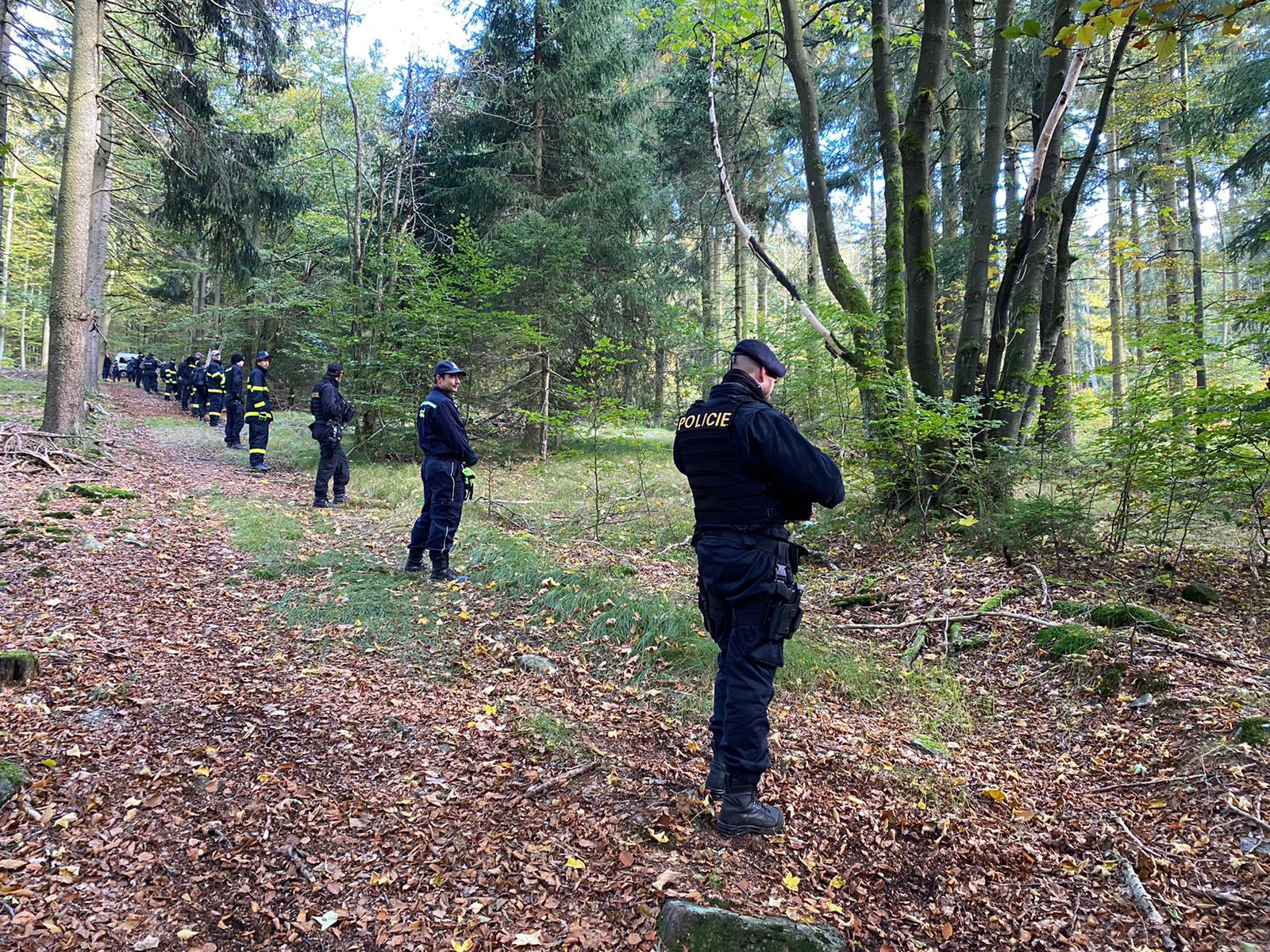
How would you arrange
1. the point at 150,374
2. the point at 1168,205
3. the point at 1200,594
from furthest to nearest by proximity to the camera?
1. the point at 150,374
2. the point at 1168,205
3. the point at 1200,594

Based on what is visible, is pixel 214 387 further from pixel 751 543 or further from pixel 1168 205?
pixel 1168 205

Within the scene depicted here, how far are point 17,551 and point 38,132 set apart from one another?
1590cm

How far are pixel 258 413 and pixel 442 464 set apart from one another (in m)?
7.38

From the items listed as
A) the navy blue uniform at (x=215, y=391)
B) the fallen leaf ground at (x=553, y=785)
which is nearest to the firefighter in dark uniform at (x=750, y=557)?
the fallen leaf ground at (x=553, y=785)

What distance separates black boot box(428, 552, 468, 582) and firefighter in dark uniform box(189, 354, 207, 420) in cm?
1806

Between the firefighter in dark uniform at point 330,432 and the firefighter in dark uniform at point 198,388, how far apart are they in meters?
13.3

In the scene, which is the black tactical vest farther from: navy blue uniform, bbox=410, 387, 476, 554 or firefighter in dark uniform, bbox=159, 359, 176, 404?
firefighter in dark uniform, bbox=159, 359, 176, 404

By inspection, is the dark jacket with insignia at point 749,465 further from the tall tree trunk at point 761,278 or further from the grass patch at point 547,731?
the tall tree trunk at point 761,278

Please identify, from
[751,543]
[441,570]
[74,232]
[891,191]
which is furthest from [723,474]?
[74,232]

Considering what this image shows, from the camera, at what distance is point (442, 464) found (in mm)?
6801

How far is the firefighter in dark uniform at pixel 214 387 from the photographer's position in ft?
57.8

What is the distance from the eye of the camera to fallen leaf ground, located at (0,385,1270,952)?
2.74m

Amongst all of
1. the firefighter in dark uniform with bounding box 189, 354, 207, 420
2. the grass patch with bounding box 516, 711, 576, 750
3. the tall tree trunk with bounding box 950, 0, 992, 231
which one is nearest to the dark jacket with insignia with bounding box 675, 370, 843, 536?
the grass patch with bounding box 516, 711, 576, 750

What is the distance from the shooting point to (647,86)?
16.4m
